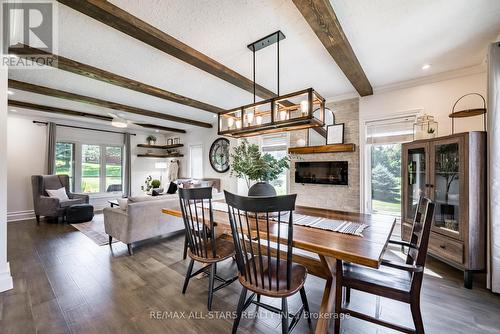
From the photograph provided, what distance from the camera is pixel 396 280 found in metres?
1.54

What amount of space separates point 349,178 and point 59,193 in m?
6.41

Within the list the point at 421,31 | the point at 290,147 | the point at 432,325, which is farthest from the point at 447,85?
the point at 432,325

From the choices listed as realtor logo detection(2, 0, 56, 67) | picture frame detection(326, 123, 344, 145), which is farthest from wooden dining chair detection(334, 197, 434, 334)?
realtor logo detection(2, 0, 56, 67)

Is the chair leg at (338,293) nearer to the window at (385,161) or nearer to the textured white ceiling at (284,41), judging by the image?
the textured white ceiling at (284,41)

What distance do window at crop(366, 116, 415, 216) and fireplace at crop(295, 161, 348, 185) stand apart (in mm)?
427

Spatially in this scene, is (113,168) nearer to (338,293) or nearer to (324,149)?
(324,149)

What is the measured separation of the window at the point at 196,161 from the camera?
22.8 ft

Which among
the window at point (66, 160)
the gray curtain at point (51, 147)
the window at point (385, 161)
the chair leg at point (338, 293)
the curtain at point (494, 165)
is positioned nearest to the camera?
→ the chair leg at point (338, 293)

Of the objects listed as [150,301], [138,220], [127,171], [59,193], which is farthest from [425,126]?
[127,171]

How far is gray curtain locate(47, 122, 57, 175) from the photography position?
17.2ft

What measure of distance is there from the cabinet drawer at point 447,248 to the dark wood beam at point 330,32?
7.58ft

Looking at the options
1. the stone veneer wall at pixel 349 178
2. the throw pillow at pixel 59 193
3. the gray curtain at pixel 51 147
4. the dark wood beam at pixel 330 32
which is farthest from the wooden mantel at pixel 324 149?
the gray curtain at pixel 51 147

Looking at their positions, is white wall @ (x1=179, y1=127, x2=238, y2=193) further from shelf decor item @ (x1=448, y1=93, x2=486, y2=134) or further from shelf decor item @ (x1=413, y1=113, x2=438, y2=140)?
shelf decor item @ (x1=448, y1=93, x2=486, y2=134)

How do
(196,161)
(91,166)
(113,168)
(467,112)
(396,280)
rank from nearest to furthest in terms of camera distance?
(396,280), (467,112), (91,166), (113,168), (196,161)
